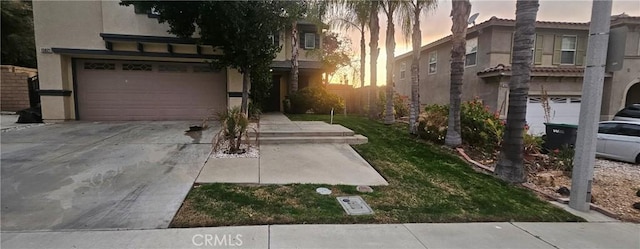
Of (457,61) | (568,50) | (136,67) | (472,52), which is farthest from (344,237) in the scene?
(568,50)

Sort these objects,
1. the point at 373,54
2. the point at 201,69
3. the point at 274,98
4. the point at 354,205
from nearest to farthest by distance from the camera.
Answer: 1. the point at 354,205
2. the point at 201,69
3. the point at 373,54
4. the point at 274,98

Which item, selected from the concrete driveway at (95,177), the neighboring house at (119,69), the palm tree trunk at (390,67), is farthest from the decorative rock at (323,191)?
the palm tree trunk at (390,67)

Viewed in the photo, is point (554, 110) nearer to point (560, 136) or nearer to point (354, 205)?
point (560, 136)

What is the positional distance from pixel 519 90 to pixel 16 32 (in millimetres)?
26504

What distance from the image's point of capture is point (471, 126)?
8.53 meters

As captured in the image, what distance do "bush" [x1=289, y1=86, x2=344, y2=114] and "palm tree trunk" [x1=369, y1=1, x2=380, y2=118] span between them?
2282 millimetres

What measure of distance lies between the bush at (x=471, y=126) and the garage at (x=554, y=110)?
6322 millimetres

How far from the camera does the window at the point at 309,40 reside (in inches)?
711

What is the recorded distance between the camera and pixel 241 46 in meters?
10.2

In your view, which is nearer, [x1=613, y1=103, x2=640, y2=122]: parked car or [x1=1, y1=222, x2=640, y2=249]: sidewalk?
[x1=1, y1=222, x2=640, y2=249]: sidewalk

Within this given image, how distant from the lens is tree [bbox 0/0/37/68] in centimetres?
1858

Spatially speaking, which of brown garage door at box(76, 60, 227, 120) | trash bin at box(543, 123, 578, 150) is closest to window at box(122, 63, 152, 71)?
brown garage door at box(76, 60, 227, 120)

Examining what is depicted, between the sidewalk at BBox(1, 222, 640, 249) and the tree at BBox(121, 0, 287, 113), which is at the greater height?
the tree at BBox(121, 0, 287, 113)

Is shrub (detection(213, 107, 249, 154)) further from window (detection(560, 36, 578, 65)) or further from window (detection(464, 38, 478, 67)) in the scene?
window (detection(560, 36, 578, 65))
